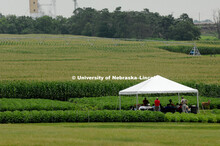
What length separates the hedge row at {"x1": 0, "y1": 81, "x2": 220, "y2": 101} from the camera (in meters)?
Answer: 49.2

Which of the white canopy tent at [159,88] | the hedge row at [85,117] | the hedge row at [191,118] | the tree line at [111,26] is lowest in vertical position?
the hedge row at [191,118]

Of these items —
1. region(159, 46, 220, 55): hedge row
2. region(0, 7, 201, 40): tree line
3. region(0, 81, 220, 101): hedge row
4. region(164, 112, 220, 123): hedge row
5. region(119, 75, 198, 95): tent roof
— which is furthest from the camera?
region(0, 7, 201, 40): tree line

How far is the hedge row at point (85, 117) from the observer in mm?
29375

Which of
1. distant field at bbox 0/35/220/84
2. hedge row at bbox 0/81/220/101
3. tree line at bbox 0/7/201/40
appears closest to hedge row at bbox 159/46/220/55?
distant field at bbox 0/35/220/84

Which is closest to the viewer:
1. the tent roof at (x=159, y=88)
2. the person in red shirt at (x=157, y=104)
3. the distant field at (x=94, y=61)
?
the tent roof at (x=159, y=88)

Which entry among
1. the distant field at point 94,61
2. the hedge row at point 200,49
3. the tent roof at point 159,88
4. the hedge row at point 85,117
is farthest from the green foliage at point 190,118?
the hedge row at point 200,49

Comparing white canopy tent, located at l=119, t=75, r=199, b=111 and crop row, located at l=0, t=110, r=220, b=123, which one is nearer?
crop row, located at l=0, t=110, r=220, b=123

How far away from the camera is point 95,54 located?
328 feet

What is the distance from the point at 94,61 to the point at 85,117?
2356 inches

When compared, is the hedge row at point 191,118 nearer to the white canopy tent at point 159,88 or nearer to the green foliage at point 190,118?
the green foliage at point 190,118

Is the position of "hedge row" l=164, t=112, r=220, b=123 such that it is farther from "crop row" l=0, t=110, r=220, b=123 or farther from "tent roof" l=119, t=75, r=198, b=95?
"tent roof" l=119, t=75, r=198, b=95

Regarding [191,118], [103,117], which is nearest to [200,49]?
[191,118]

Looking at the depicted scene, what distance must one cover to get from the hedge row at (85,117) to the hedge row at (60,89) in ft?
65.3

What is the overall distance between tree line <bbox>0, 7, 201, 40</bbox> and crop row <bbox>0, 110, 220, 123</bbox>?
352ft
